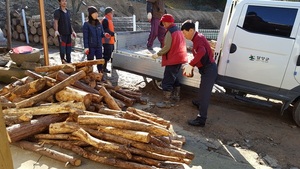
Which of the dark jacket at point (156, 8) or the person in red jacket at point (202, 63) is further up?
the dark jacket at point (156, 8)

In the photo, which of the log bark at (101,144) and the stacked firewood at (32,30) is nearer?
the log bark at (101,144)

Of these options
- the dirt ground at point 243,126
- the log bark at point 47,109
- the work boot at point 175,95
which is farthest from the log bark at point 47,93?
the work boot at point 175,95

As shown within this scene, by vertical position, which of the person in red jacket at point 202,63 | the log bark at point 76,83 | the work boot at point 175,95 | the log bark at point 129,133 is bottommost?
the work boot at point 175,95

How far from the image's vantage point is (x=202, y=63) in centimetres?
472

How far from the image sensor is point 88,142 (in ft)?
11.7

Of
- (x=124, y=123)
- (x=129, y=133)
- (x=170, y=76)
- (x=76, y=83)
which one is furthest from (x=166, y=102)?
(x=129, y=133)

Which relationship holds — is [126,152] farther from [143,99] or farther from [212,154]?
[143,99]

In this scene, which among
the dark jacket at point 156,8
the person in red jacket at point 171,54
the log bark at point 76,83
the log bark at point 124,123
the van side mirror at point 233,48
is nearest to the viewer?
the log bark at point 124,123

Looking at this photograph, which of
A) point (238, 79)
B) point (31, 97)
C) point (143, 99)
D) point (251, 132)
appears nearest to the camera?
point (31, 97)

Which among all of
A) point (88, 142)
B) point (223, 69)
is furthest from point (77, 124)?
point (223, 69)

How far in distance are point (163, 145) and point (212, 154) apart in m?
1.01

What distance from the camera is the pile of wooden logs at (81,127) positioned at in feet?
11.3

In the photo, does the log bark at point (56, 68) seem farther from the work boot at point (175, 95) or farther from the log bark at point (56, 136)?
the work boot at point (175, 95)

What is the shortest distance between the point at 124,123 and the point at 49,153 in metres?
1.13
